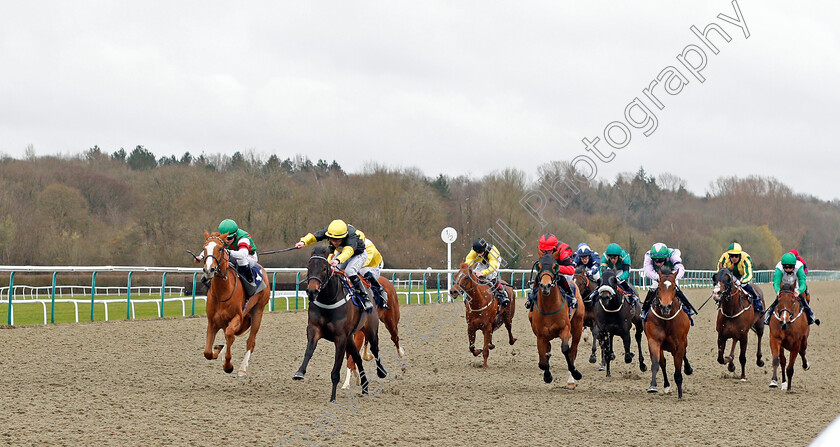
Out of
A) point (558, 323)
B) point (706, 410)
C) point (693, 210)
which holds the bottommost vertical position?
point (706, 410)

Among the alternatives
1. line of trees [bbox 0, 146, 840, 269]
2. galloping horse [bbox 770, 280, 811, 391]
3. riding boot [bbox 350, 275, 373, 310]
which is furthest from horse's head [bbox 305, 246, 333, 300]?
line of trees [bbox 0, 146, 840, 269]

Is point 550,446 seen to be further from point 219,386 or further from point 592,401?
point 219,386

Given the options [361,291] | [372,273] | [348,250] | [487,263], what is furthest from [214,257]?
[487,263]

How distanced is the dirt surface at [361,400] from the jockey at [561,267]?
1.03m

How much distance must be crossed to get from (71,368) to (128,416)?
10.8ft

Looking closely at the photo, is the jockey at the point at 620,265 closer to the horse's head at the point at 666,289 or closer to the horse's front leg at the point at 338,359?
the horse's head at the point at 666,289

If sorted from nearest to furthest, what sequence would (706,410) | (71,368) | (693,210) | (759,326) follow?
(706,410) < (71,368) < (759,326) < (693,210)

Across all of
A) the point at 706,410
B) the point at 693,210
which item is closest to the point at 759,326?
the point at 706,410

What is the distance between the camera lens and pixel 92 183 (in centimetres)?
4331

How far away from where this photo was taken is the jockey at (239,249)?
908 cm

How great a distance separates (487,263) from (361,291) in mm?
3578

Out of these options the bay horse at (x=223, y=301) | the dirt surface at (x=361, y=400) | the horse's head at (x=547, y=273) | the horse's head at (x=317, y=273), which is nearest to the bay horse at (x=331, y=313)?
the horse's head at (x=317, y=273)

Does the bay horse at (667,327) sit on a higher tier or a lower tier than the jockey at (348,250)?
lower

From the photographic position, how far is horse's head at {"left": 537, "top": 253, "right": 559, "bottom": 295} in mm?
8414
